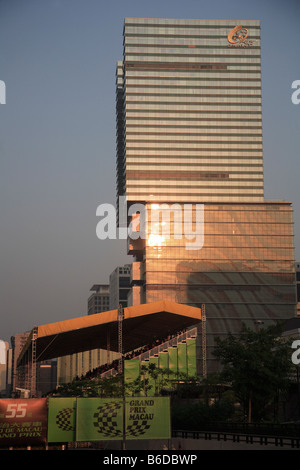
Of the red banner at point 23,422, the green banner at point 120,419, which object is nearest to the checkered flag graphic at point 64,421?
the green banner at point 120,419

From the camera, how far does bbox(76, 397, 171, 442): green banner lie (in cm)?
3448

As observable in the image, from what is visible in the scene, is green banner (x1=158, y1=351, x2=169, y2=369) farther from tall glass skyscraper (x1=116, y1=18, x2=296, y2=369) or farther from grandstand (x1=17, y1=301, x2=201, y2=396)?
tall glass skyscraper (x1=116, y1=18, x2=296, y2=369)

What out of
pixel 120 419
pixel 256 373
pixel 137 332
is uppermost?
pixel 137 332

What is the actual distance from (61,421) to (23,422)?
1.91 metres

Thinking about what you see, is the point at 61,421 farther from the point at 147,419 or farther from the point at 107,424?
the point at 147,419

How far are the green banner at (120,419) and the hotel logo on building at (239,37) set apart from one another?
173 meters

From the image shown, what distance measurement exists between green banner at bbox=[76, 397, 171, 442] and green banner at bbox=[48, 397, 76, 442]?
0.37 meters

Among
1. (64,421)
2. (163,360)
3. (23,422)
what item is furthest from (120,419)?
(163,360)

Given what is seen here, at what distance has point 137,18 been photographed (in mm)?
195000

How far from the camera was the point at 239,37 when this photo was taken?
194750 millimetres

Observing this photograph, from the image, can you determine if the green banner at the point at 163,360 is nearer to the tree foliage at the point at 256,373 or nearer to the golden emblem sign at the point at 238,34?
the tree foliage at the point at 256,373

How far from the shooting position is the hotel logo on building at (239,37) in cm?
19438

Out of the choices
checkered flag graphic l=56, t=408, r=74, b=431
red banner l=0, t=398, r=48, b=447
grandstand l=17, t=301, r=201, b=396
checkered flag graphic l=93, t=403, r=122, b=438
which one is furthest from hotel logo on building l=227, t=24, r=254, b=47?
red banner l=0, t=398, r=48, b=447
